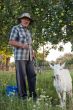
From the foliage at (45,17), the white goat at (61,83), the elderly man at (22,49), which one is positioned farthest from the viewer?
the foliage at (45,17)

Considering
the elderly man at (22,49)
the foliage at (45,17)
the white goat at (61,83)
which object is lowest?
the white goat at (61,83)

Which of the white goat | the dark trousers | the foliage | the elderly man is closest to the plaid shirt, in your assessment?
the elderly man

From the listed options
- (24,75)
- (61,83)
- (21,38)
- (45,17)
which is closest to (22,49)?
(21,38)

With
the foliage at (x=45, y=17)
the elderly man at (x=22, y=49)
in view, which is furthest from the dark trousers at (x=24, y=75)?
the foliage at (x=45, y=17)

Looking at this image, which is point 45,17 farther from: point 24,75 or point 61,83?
point 61,83

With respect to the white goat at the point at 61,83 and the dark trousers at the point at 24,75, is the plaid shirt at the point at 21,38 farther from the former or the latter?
the white goat at the point at 61,83

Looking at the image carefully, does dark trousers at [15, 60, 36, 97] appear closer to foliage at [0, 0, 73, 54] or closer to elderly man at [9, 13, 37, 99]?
elderly man at [9, 13, 37, 99]

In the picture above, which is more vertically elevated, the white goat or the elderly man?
the elderly man

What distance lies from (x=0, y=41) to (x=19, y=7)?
349 centimetres

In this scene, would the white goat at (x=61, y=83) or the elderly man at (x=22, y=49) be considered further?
the elderly man at (x=22, y=49)

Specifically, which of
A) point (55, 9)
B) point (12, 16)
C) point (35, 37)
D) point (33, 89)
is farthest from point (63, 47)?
point (33, 89)

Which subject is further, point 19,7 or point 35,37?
point 35,37

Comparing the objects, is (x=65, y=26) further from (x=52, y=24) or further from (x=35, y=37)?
(x=35, y=37)

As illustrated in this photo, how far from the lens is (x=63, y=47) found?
15.9 m
